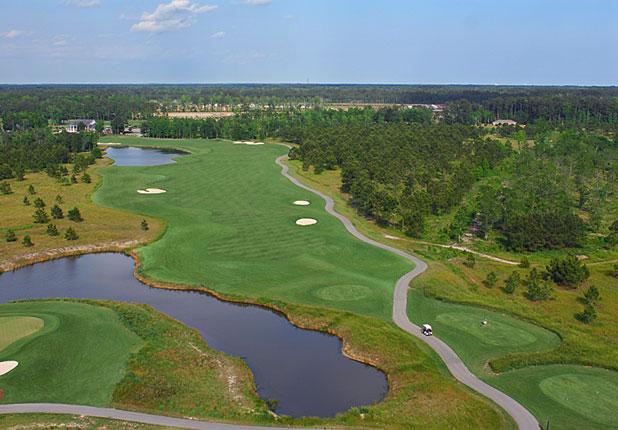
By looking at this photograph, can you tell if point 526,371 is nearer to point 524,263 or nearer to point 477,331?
point 477,331

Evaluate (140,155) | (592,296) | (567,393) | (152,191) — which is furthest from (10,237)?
(140,155)

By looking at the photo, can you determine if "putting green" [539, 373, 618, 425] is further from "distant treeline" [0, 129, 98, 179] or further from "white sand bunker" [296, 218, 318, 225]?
"distant treeline" [0, 129, 98, 179]

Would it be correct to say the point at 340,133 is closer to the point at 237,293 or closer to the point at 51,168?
the point at 51,168

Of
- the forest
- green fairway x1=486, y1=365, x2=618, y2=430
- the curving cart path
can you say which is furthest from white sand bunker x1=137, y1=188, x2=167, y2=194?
green fairway x1=486, y1=365, x2=618, y2=430

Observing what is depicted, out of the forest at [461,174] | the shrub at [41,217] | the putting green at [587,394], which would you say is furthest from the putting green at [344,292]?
the shrub at [41,217]

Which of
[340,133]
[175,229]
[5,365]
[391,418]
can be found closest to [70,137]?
[340,133]
